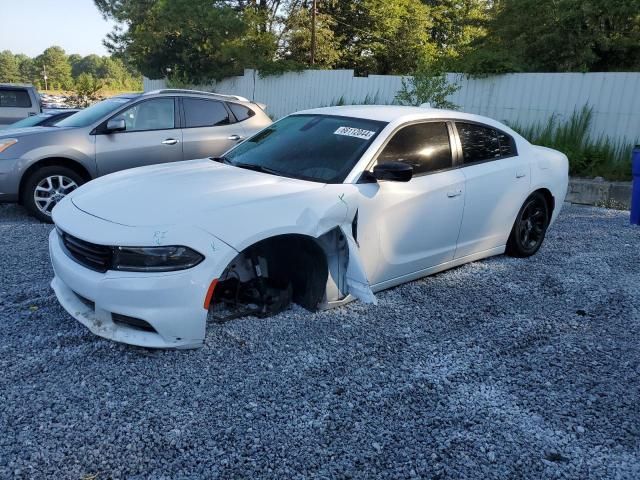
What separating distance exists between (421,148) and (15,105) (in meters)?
11.0

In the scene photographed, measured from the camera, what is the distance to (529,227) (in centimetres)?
561

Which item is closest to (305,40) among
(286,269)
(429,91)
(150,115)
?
(429,91)

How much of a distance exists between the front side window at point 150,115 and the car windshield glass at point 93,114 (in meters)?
0.17

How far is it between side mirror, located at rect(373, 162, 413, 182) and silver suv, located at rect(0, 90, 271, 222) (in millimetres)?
4177

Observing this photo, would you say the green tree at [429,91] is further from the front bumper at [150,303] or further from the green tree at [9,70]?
the green tree at [9,70]

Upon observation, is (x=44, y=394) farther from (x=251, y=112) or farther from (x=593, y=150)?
(x=593, y=150)

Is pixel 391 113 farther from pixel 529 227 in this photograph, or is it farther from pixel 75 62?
pixel 75 62

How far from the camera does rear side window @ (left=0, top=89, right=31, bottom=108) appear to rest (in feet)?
39.2

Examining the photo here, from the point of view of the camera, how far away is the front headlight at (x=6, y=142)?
6.31 metres

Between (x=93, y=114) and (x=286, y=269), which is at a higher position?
(x=93, y=114)

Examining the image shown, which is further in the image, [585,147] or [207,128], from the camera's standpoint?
[585,147]

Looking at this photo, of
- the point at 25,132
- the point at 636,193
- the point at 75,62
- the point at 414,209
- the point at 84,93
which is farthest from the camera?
the point at 75,62

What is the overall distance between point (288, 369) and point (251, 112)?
5557mm

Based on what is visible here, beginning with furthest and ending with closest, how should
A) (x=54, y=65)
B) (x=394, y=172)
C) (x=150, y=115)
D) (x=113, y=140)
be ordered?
(x=54, y=65) → (x=150, y=115) → (x=113, y=140) → (x=394, y=172)
